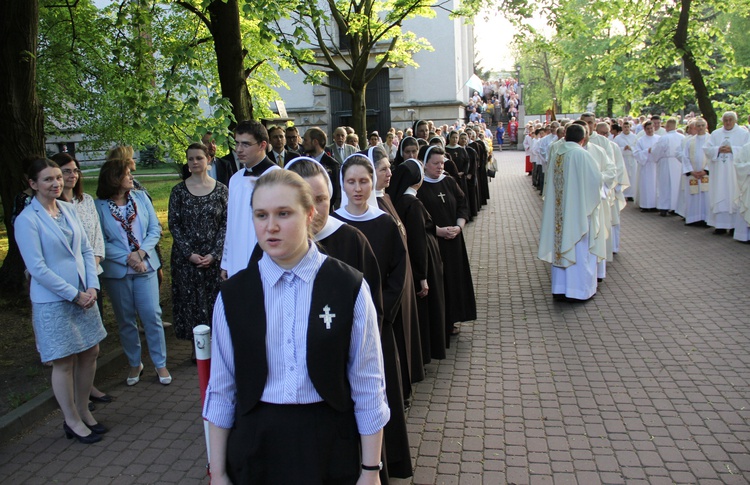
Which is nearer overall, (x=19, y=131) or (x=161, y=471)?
(x=161, y=471)

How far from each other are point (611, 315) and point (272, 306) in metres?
6.79

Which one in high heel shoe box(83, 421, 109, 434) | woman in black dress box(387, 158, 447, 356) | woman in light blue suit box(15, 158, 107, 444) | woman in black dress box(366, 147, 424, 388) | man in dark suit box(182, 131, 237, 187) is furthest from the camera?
man in dark suit box(182, 131, 237, 187)

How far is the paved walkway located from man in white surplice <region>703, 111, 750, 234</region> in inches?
164

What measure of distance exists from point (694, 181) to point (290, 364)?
546 inches

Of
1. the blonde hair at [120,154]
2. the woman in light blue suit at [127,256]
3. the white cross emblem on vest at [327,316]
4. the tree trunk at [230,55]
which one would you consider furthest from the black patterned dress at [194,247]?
the white cross emblem on vest at [327,316]

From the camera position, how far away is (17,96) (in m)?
8.34

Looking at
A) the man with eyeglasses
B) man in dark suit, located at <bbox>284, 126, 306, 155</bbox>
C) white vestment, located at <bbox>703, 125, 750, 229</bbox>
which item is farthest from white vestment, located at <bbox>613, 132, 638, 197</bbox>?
the man with eyeglasses

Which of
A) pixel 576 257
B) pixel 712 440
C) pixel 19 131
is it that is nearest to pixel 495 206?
pixel 576 257

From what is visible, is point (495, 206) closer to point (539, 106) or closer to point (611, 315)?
point (611, 315)

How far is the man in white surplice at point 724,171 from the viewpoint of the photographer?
13.4 meters

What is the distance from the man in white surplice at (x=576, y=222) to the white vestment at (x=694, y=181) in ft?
20.8

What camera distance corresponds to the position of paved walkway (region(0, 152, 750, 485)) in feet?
15.6

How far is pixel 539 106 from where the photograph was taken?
69.3 m

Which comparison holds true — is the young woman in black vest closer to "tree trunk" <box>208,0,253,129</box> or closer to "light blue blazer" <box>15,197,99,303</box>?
"light blue blazer" <box>15,197,99,303</box>
